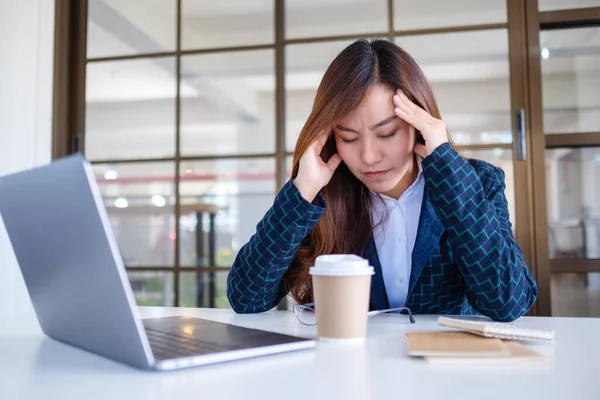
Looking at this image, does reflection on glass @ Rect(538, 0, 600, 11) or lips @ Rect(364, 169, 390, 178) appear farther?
reflection on glass @ Rect(538, 0, 600, 11)

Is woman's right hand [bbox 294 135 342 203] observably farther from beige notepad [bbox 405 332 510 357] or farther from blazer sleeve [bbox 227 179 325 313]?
beige notepad [bbox 405 332 510 357]

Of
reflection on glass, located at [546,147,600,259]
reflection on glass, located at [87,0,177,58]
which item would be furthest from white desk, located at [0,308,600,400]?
reflection on glass, located at [87,0,177,58]

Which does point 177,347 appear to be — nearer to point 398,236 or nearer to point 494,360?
point 494,360

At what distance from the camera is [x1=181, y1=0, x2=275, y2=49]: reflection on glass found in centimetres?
279

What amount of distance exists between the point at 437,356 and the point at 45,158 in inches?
96.9

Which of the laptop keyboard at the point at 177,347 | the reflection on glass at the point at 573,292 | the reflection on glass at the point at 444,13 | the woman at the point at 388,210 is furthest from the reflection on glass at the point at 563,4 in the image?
the laptop keyboard at the point at 177,347

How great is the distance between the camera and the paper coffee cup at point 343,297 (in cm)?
71

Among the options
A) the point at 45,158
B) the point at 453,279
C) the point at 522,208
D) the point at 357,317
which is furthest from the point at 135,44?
the point at 357,317

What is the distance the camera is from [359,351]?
663mm

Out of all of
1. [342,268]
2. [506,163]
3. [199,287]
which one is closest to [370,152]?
[342,268]

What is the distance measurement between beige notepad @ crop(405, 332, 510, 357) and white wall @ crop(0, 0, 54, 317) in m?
2.16

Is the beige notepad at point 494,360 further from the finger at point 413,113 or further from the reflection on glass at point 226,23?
the reflection on glass at point 226,23

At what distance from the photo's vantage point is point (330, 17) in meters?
2.73

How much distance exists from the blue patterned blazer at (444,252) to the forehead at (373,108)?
5.7 inches
